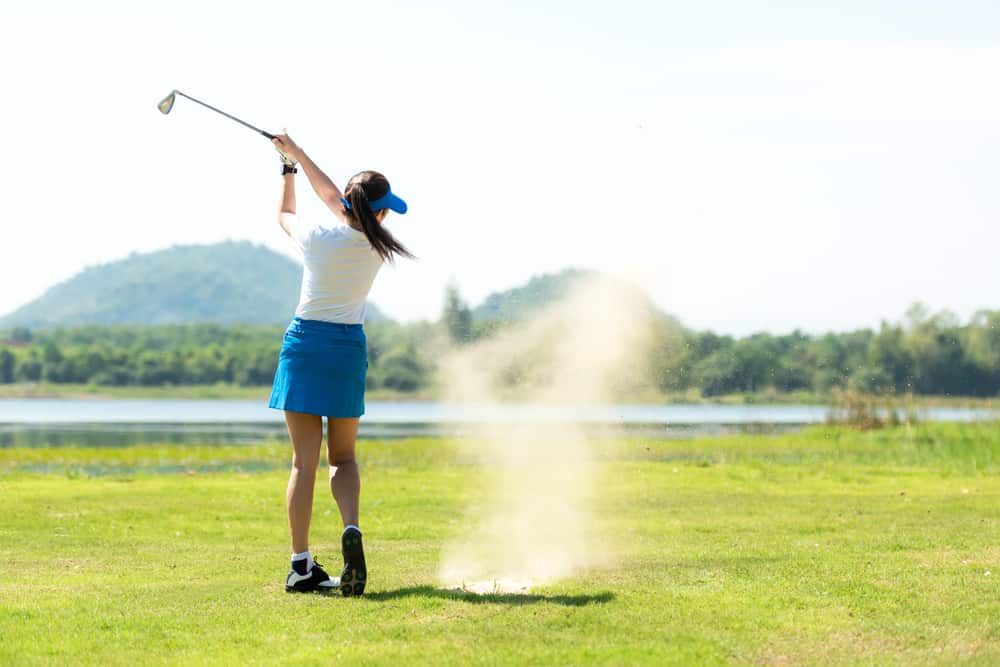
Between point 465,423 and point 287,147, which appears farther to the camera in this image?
point 465,423

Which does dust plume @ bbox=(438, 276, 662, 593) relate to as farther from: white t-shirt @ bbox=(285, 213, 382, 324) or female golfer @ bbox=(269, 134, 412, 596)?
white t-shirt @ bbox=(285, 213, 382, 324)

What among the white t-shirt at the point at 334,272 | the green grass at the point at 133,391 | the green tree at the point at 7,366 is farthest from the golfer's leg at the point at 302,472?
the green tree at the point at 7,366

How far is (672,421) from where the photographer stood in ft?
45.5

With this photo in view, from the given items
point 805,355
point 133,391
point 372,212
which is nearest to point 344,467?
point 372,212

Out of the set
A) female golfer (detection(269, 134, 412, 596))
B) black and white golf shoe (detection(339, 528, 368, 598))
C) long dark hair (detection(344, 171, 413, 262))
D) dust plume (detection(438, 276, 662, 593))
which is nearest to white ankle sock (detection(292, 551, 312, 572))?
female golfer (detection(269, 134, 412, 596))

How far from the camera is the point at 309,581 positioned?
8.12 meters

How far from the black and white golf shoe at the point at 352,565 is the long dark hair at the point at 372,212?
72.4 inches

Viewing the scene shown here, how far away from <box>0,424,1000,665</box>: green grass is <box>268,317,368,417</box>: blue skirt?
1273 mm

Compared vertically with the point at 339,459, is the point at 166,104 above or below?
above

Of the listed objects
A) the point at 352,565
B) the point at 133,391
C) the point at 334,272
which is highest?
the point at 334,272

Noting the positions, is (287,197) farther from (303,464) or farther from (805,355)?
(805,355)

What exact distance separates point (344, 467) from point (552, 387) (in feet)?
15.4

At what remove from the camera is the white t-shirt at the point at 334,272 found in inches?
312

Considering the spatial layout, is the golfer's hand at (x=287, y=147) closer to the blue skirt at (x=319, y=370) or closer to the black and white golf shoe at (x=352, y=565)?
the blue skirt at (x=319, y=370)
